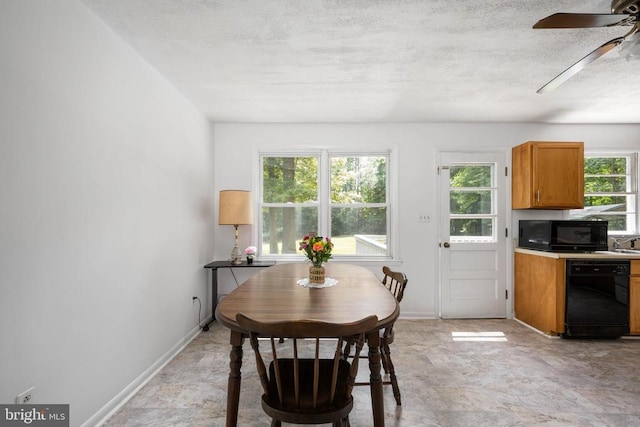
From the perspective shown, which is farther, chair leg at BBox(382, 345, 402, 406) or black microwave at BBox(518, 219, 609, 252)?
black microwave at BBox(518, 219, 609, 252)

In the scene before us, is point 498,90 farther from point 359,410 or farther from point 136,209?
point 136,209

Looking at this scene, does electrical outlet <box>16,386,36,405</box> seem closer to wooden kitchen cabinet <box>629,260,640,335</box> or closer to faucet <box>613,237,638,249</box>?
wooden kitchen cabinet <box>629,260,640,335</box>

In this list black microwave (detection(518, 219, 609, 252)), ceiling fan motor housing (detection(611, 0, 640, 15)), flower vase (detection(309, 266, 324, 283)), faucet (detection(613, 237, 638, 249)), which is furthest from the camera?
faucet (detection(613, 237, 638, 249))

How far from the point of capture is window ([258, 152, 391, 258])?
4.35m

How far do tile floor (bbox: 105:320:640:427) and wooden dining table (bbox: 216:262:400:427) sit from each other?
24.8 inches

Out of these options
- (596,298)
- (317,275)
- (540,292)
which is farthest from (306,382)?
(596,298)

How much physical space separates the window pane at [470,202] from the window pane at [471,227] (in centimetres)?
10

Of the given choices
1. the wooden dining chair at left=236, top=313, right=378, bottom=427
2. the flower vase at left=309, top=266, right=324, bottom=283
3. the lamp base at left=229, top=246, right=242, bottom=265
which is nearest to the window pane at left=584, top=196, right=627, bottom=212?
the flower vase at left=309, top=266, right=324, bottom=283

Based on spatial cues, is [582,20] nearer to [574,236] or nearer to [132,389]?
[574,236]

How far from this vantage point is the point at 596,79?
114 inches

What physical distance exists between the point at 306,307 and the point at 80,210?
1383 millimetres

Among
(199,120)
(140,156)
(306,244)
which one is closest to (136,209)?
(140,156)

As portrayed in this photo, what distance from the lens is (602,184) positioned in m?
4.23

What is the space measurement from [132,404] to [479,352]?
9.56ft
